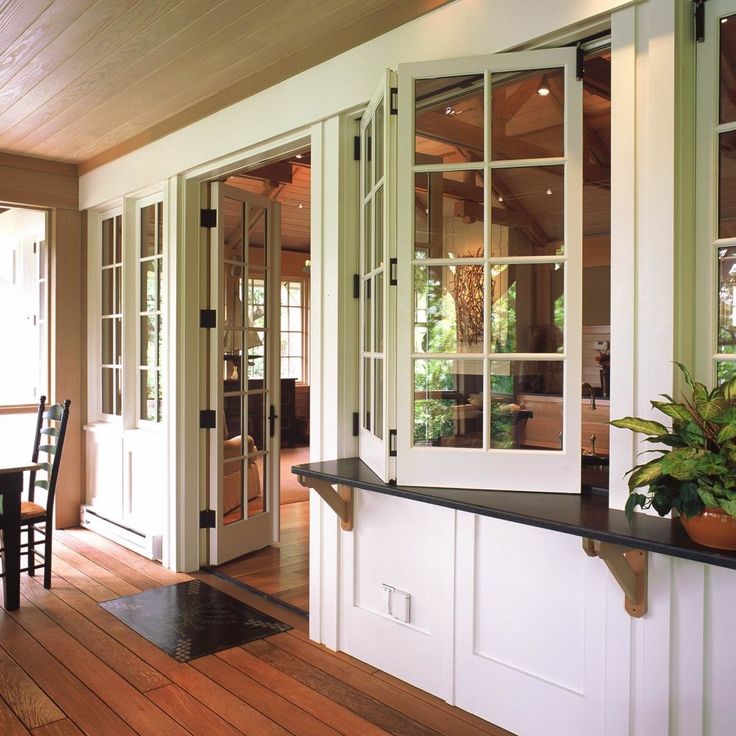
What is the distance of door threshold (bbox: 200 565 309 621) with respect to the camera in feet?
12.0

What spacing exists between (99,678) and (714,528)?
2395 millimetres

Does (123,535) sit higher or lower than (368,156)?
lower

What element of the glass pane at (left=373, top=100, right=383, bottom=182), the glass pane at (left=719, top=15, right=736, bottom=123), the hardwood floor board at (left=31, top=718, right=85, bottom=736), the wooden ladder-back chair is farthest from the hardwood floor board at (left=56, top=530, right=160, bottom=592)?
the glass pane at (left=719, top=15, right=736, bottom=123)

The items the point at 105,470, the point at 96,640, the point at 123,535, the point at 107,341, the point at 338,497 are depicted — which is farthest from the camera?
the point at 107,341

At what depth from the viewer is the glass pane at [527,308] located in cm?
243

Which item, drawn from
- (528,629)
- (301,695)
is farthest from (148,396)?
(528,629)

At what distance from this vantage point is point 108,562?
4.48m

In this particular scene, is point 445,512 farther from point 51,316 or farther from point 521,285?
point 51,316

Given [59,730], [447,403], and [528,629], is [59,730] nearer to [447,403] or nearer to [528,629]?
[528,629]

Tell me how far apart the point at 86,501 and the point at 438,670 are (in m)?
3.63

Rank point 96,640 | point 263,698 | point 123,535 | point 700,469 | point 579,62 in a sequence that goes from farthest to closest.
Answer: point 123,535
point 96,640
point 263,698
point 579,62
point 700,469

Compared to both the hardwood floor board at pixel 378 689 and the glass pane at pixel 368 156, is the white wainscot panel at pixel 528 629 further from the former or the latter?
the glass pane at pixel 368 156

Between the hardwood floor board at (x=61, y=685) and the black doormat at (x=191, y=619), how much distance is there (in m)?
0.41

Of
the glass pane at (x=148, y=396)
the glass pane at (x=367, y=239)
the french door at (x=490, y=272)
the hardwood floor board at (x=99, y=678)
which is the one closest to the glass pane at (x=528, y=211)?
the french door at (x=490, y=272)
